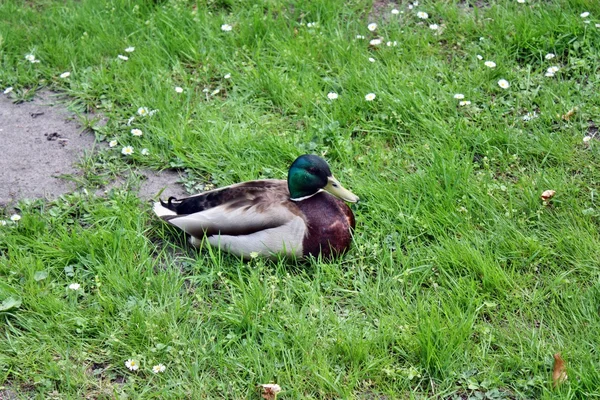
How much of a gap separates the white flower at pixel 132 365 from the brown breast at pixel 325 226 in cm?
92

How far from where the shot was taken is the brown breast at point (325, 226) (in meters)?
3.64

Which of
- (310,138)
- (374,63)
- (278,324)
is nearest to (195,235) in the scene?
(278,324)

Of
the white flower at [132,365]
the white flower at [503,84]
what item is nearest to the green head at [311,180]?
the white flower at [132,365]

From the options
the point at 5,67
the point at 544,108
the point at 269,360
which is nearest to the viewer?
the point at 269,360

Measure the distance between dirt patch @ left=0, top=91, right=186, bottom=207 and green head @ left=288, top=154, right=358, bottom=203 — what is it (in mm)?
834

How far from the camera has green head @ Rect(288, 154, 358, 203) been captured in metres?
3.70

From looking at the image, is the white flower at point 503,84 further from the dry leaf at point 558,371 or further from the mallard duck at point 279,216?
the dry leaf at point 558,371

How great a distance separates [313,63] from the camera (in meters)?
4.96

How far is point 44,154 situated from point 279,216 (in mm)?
1754

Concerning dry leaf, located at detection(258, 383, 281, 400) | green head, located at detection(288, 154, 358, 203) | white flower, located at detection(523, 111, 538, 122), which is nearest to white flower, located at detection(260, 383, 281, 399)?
dry leaf, located at detection(258, 383, 281, 400)

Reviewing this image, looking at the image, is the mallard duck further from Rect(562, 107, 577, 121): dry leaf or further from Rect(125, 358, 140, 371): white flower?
Rect(562, 107, 577, 121): dry leaf

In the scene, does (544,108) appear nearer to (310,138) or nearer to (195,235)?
(310,138)

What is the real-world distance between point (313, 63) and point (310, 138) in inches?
29.1

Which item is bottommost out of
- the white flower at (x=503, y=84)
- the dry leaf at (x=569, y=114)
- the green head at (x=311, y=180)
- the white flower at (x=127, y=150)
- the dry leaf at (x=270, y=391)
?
the dry leaf at (x=270, y=391)
